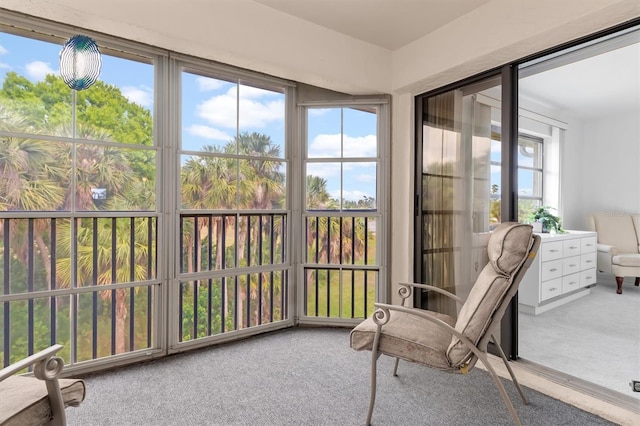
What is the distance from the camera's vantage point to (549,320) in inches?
109

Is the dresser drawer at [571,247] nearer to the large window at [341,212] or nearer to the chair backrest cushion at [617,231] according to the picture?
the chair backrest cushion at [617,231]

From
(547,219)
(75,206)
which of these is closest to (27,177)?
(75,206)

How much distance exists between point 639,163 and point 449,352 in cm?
175

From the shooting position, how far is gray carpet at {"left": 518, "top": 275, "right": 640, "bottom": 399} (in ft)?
7.14

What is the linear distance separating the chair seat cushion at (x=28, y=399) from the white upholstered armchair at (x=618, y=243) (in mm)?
3122

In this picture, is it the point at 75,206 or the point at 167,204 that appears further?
the point at 167,204

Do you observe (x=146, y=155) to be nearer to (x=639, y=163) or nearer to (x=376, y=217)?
(x=376, y=217)

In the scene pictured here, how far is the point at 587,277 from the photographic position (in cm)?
259

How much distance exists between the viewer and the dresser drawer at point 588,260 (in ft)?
8.05

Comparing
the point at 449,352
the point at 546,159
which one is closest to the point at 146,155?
the point at 449,352

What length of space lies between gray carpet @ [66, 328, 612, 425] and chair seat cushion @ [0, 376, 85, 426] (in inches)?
22.3

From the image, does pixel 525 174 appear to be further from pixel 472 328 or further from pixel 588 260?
pixel 472 328

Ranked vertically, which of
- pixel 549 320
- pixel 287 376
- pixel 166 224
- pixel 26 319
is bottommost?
pixel 287 376

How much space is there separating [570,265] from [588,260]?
19cm
